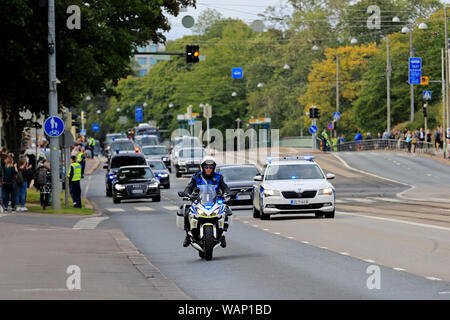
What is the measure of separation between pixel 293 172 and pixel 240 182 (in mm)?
7171

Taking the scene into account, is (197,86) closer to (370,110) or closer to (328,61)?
(328,61)

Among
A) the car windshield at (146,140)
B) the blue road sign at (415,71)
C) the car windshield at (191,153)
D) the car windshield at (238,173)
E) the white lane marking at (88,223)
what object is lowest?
the white lane marking at (88,223)

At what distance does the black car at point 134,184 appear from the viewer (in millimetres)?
42312

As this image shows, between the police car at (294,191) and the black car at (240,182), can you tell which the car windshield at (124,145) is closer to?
the black car at (240,182)

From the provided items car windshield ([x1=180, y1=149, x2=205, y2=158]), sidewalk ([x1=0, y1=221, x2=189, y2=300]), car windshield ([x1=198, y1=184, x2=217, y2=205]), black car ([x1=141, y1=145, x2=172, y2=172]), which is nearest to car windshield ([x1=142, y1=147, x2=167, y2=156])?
black car ([x1=141, y1=145, x2=172, y2=172])

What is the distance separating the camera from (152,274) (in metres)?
14.8

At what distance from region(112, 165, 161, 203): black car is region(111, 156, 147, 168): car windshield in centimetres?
411

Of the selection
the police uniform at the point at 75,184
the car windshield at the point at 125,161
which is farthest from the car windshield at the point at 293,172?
the car windshield at the point at 125,161

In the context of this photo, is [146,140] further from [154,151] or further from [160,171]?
[160,171]

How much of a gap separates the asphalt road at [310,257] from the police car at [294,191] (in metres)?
0.38

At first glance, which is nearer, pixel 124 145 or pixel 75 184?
pixel 75 184

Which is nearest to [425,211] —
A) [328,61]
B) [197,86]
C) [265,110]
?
[328,61]

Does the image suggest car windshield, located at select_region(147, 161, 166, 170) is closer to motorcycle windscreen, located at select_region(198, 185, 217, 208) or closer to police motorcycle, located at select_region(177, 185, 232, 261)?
police motorcycle, located at select_region(177, 185, 232, 261)

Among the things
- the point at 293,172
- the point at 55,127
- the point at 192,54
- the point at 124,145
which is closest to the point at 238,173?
the point at 192,54
